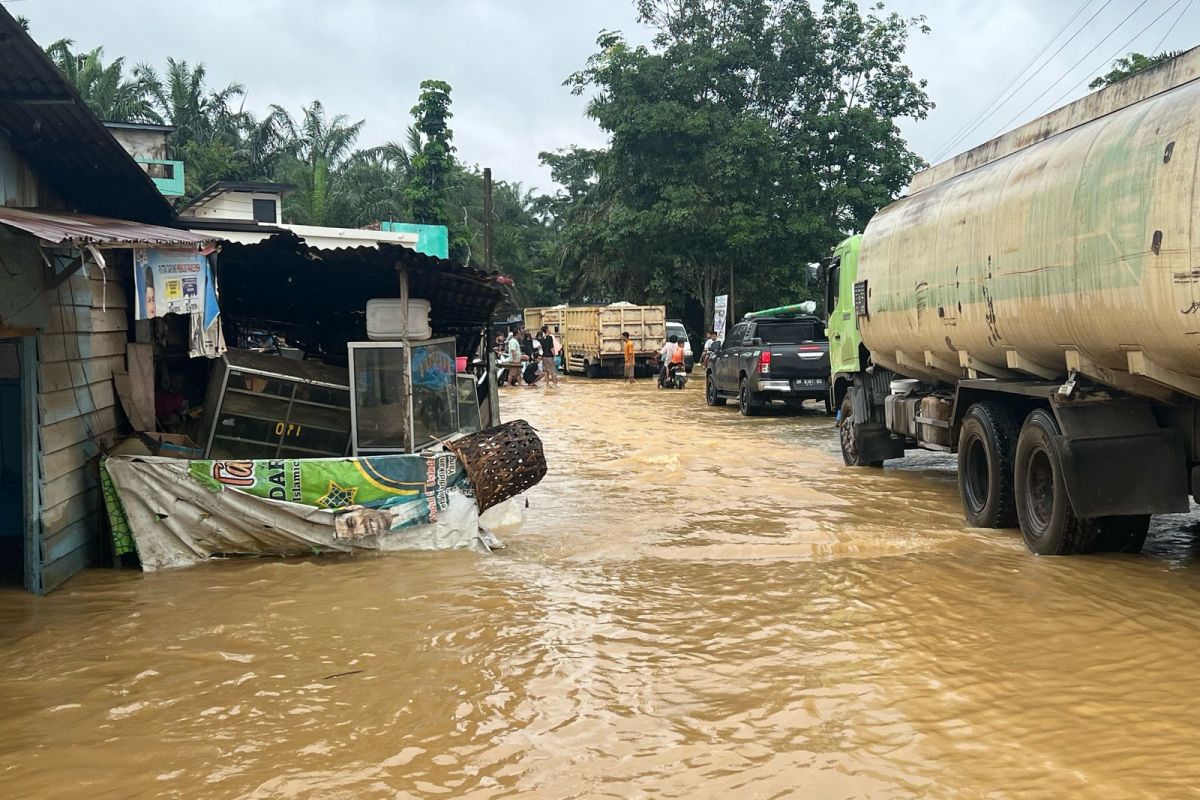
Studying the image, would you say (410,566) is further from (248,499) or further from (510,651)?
(510,651)

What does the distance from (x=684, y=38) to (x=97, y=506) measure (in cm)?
3416

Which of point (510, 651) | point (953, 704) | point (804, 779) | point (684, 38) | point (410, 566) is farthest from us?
point (684, 38)

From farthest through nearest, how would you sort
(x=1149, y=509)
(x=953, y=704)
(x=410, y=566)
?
1. (x=410, y=566)
2. (x=1149, y=509)
3. (x=953, y=704)

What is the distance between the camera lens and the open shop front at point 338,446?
7.93m

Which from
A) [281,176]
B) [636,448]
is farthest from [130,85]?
[636,448]

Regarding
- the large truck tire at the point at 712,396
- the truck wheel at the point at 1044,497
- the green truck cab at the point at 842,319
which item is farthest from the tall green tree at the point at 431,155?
the truck wheel at the point at 1044,497

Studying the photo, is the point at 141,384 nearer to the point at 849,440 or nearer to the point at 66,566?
the point at 66,566

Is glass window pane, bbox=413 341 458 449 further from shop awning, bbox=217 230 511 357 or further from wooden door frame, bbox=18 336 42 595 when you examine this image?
wooden door frame, bbox=18 336 42 595

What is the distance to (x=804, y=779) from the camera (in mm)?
4098

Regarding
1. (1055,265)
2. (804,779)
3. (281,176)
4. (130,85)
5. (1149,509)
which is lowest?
(804,779)

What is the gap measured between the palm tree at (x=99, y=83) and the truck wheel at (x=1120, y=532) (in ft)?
118

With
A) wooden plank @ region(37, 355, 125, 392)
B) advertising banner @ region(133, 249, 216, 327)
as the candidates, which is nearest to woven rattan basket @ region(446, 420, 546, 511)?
advertising banner @ region(133, 249, 216, 327)

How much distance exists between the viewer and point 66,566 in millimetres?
7465

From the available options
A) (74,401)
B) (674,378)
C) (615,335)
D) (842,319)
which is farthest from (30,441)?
(615,335)
